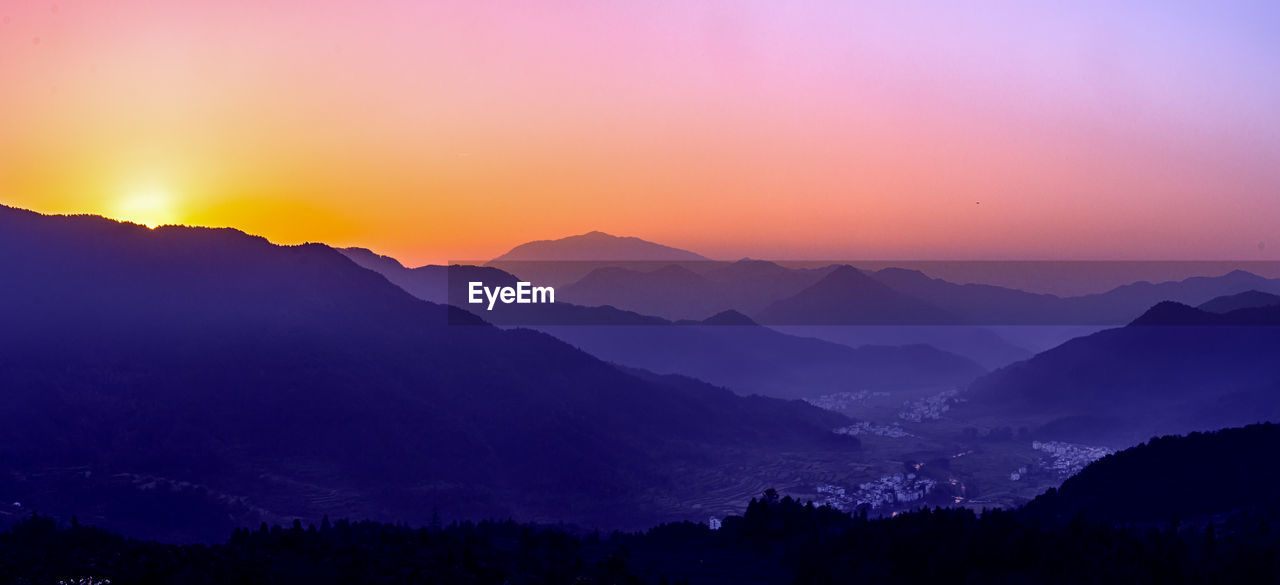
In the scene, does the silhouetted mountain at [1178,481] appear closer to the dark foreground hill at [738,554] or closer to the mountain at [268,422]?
the dark foreground hill at [738,554]

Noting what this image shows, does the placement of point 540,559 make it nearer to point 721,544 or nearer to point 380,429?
point 721,544

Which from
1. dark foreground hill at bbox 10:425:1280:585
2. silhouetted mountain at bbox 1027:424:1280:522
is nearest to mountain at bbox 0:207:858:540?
silhouetted mountain at bbox 1027:424:1280:522

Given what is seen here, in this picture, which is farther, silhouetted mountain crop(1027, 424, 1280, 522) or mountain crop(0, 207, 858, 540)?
mountain crop(0, 207, 858, 540)

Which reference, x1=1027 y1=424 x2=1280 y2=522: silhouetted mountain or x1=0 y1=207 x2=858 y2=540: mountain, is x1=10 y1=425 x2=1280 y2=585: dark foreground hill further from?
x1=0 y1=207 x2=858 y2=540: mountain

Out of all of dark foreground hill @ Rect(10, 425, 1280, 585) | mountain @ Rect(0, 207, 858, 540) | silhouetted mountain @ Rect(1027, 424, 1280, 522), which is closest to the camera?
dark foreground hill @ Rect(10, 425, 1280, 585)

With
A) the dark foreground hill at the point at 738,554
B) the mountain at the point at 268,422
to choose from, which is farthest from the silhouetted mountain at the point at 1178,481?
the mountain at the point at 268,422

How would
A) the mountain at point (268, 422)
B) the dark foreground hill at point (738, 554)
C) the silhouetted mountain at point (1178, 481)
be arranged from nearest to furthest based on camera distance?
the dark foreground hill at point (738, 554)
the silhouetted mountain at point (1178, 481)
the mountain at point (268, 422)
